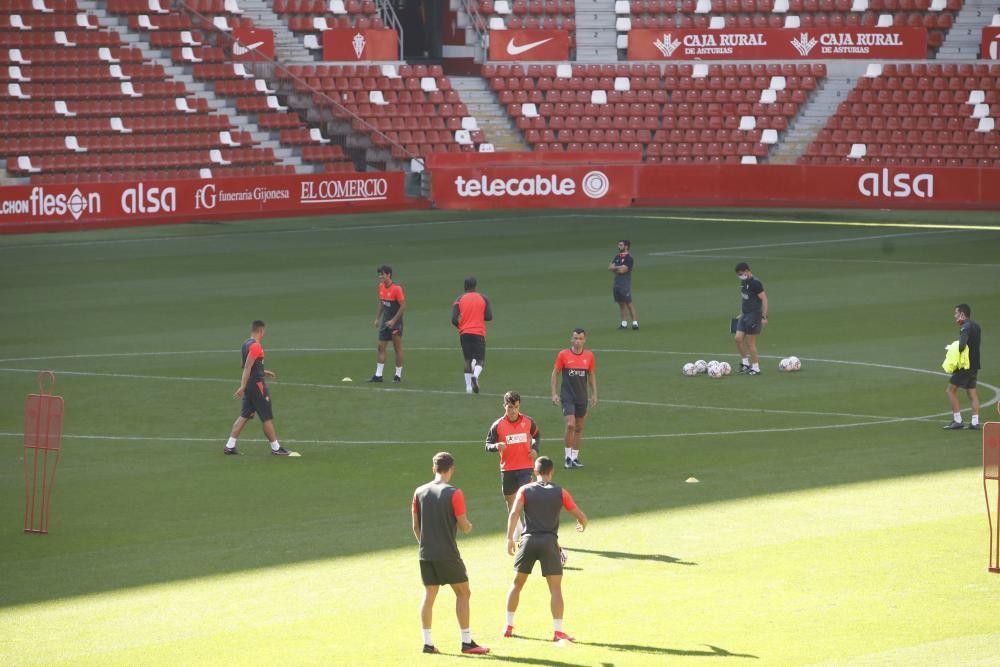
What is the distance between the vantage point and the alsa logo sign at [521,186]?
5766cm

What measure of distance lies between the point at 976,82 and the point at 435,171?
19851mm

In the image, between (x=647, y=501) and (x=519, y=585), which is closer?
(x=519, y=585)

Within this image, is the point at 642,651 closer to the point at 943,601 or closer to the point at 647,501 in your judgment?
the point at 943,601

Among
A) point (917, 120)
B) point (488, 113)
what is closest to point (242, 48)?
point (488, 113)

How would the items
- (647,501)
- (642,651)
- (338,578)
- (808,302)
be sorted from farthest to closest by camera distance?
(808,302) < (647,501) < (338,578) < (642,651)

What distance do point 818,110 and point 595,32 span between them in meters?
9.94

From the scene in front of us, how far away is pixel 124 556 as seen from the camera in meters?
16.8

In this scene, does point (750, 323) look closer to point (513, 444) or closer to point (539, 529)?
point (513, 444)

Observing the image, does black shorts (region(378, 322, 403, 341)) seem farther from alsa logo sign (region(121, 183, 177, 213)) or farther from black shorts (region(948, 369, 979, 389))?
alsa logo sign (region(121, 183, 177, 213))

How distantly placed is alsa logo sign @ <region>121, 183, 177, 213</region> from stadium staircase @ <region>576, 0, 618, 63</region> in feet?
66.5

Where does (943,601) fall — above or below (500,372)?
below

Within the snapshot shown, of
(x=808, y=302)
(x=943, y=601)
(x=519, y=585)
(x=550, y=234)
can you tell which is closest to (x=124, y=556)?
(x=519, y=585)

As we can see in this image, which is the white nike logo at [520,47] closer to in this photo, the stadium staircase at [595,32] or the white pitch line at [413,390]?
the stadium staircase at [595,32]

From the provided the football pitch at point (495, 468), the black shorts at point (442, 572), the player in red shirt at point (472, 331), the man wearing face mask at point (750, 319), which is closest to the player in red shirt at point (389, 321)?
the football pitch at point (495, 468)
